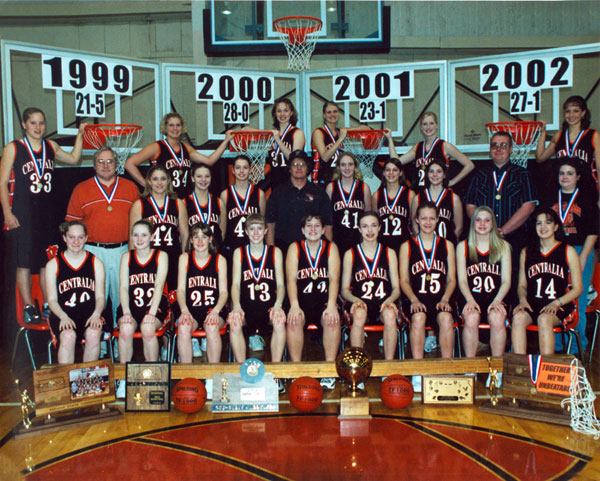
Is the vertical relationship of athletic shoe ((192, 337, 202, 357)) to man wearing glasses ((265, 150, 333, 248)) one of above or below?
below

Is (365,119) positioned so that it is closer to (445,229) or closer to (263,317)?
(445,229)

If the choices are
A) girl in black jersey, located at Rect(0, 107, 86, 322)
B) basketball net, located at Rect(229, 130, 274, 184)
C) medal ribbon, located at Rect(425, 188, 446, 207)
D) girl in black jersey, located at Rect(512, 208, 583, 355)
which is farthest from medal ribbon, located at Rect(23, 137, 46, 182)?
girl in black jersey, located at Rect(512, 208, 583, 355)

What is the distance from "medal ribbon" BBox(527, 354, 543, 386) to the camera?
376 centimetres

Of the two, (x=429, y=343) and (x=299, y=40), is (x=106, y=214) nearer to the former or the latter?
(x=429, y=343)

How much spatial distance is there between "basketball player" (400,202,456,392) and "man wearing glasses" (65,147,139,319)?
2.21 m

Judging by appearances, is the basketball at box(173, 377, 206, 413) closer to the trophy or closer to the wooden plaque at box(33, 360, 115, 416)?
the wooden plaque at box(33, 360, 115, 416)

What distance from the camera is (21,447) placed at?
337 cm

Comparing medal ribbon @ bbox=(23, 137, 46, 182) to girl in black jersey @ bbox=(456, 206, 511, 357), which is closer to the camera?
girl in black jersey @ bbox=(456, 206, 511, 357)

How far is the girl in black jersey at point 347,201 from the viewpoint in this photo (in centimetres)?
521

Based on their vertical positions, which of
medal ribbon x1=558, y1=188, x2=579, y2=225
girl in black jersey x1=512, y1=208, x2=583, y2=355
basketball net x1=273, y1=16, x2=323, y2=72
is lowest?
girl in black jersey x1=512, y1=208, x2=583, y2=355

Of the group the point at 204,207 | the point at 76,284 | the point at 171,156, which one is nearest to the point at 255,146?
the point at 171,156

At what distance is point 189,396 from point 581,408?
2.39 meters

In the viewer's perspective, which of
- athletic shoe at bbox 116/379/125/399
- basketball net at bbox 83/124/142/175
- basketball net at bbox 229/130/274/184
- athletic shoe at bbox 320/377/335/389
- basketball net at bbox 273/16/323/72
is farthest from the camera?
basketball net at bbox 273/16/323/72

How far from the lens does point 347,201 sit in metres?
5.24
